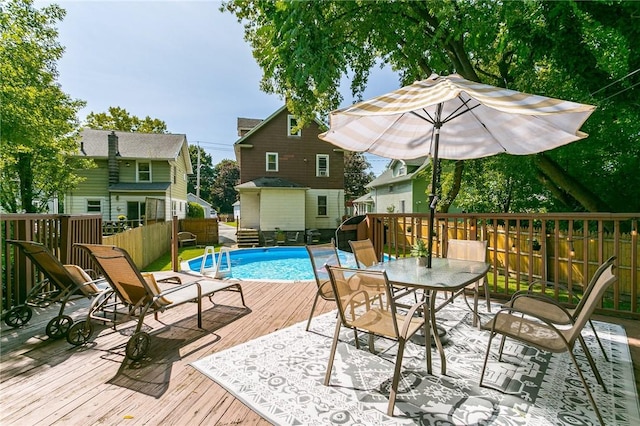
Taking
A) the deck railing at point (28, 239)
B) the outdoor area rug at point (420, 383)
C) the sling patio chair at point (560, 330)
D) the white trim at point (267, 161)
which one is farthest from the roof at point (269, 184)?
the sling patio chair at point (560, 330)

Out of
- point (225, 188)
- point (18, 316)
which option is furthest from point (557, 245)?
point (225, 188)

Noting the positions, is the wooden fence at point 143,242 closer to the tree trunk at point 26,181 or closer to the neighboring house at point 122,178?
the neighboring house at point 122,178

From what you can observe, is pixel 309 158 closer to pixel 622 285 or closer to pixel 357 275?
pixel 622 285

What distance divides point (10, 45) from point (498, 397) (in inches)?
427

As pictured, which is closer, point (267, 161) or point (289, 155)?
point (267, 161)

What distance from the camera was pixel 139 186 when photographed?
16.8 metres

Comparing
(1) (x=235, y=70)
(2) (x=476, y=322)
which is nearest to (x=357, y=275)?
(2) (x=476, y=322)

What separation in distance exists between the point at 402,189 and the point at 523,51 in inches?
639

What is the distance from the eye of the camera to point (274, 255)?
13.8m

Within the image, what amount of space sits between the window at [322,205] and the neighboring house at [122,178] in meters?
9.11

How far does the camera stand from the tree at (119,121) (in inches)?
1123

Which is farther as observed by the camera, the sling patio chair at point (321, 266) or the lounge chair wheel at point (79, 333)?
the sling patio chair at point (321, 266)

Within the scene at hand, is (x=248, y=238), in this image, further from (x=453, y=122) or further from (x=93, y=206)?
(x=453, y=122)

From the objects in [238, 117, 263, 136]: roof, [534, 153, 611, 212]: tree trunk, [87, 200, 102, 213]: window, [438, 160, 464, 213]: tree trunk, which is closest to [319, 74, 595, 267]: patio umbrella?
[534, 153, 611, 212]: tree trunk
